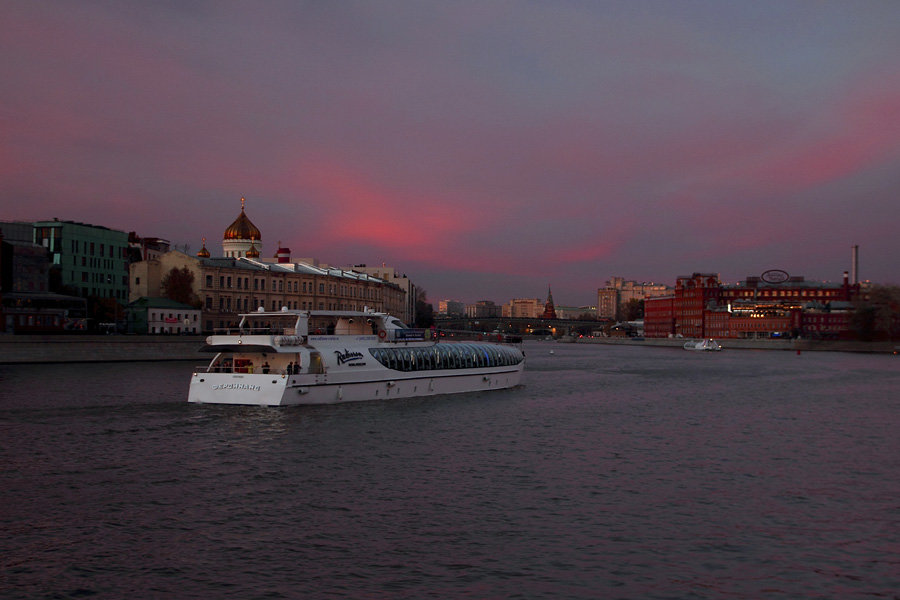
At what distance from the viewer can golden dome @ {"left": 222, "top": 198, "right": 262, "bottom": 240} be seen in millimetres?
139625

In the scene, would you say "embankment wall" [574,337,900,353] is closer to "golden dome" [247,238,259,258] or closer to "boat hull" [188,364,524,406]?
"golden dome" [247,238,259,258]

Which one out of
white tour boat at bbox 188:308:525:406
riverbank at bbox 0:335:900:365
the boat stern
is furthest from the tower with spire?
Result: the boat stern

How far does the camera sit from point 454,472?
1013 inches

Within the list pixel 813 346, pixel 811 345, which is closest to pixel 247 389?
pixel 813 346

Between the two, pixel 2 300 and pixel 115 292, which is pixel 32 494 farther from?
pixel 115 292

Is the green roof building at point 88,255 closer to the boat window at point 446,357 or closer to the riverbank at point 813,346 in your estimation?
the boat window at point 446,357

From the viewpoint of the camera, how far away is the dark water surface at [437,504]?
15.5m

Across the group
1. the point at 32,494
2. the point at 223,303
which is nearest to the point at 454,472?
the point at 32,494

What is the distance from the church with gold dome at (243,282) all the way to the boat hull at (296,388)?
Result: 63.6 metres

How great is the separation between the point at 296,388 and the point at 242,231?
106 metres

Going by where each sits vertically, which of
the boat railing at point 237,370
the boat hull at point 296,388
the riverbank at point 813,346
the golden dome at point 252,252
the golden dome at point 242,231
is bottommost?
the riverbank at point 813,346

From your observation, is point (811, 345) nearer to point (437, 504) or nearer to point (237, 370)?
point (237, 370)

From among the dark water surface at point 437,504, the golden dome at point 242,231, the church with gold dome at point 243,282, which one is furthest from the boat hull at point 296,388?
the golden dome at point 242,231

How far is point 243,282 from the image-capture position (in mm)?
117375
